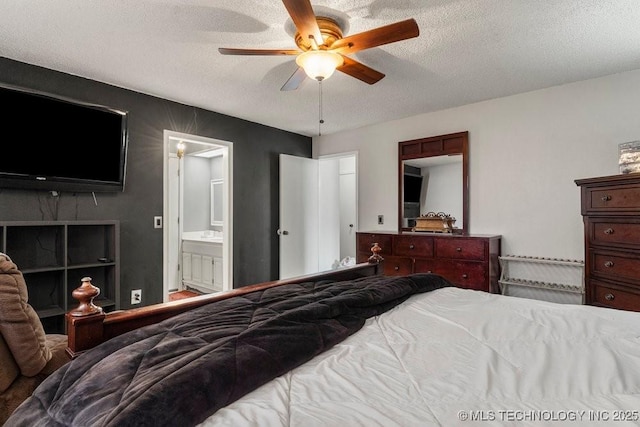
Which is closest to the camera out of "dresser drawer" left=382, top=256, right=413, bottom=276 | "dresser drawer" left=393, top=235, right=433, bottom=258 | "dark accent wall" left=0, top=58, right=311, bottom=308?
"dark accent wall" left=0, top=58, right=311, bottom=308

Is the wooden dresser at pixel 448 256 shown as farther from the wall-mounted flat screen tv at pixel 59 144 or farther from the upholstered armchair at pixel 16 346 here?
the upholstered armchair at pixel 16 346

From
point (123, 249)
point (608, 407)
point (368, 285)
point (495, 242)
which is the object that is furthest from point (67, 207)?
point (495, 242)

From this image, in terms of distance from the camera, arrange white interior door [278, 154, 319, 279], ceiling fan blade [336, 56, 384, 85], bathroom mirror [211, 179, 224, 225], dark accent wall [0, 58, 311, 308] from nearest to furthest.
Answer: ceiling fan blade [336, 56, 384, 85]
dark accent wall [0, 58, 311, 308]
white interior door [278, 154, 319, 279]
bathroom mirror [211, 179, 224, 225]

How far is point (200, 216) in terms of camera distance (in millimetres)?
5617

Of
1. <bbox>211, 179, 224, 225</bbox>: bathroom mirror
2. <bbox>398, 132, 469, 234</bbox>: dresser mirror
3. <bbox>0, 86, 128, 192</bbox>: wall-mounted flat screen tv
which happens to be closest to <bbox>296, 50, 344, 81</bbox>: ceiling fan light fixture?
<bbox>0, 86, 128, 192</bbox>: wall-mounted flat screen tv

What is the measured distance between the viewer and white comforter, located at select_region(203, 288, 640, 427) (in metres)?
0.71

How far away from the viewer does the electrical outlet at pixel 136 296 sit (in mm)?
3222

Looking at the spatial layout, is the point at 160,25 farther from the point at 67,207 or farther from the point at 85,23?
the point at 67,207

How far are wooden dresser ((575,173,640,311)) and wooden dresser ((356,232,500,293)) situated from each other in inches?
33.5

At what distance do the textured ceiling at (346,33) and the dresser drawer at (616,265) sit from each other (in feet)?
4.90

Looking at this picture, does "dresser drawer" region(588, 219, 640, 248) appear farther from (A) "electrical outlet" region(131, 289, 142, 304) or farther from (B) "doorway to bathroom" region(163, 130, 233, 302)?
(A) "electrical outlet" region(131, 289, 142, 304)

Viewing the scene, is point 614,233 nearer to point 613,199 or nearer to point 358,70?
point 613,199

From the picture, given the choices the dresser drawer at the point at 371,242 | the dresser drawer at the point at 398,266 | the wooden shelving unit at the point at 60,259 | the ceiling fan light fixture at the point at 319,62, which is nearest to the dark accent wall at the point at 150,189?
the wooden shelving unit at the point at 60,259

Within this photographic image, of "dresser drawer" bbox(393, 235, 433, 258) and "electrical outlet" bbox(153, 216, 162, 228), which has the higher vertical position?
"electrical outlet" bbox(153, 216, 162, 228)
